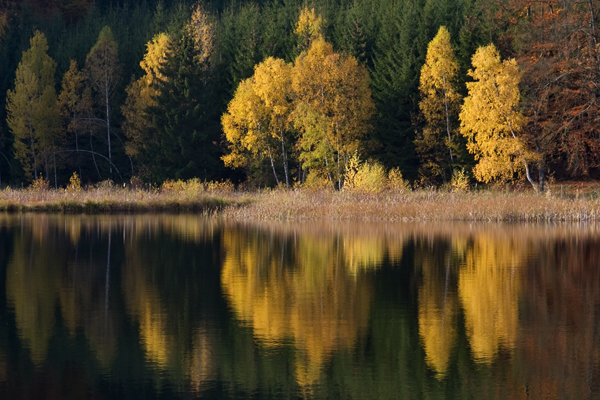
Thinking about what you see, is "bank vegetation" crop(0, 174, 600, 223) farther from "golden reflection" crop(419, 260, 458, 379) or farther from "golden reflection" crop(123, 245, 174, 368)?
"golden reflection" crop(123, 245, 174, 368)

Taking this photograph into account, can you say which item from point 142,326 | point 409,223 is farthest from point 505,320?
point 409,223

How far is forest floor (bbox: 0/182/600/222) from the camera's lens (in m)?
35.2

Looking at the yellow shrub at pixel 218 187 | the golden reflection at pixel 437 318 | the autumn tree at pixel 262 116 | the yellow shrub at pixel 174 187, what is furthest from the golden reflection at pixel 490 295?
the autumn tree at pixel 262 116

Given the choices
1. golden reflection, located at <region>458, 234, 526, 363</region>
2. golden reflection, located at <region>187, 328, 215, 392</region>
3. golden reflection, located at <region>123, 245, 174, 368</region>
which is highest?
golden reflection, located at <region>123, 245, 174, 368</region>

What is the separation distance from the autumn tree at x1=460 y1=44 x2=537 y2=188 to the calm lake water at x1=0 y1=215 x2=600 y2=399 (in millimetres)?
23315

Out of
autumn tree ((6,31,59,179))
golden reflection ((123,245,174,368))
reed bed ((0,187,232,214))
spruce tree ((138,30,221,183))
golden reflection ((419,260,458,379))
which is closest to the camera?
golden reflection ((419,260,458,379))

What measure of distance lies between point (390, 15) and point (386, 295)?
156 feet

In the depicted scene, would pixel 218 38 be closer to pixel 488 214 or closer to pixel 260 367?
pixel 488 214

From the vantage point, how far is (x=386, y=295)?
51.2ft

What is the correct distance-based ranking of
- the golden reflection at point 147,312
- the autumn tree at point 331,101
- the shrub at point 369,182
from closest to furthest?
the golden reflection at point 147,312, the shrub at point 369,182, the autumn tree at point 331,101

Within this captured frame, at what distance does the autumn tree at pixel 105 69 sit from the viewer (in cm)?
6762

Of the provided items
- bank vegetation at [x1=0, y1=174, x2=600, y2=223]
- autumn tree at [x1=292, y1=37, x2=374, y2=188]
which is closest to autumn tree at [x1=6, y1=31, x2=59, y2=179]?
bank vegetation at [x1=0, y1=174, x2=600, y2=223]

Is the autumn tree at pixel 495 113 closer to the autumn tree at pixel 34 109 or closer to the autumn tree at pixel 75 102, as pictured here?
the autumn tree at pixel 75 102

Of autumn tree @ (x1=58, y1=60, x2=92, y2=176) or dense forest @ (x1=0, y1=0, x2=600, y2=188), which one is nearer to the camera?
dense forest @ (x1=0, y1=0, x2=600, y2=188)
